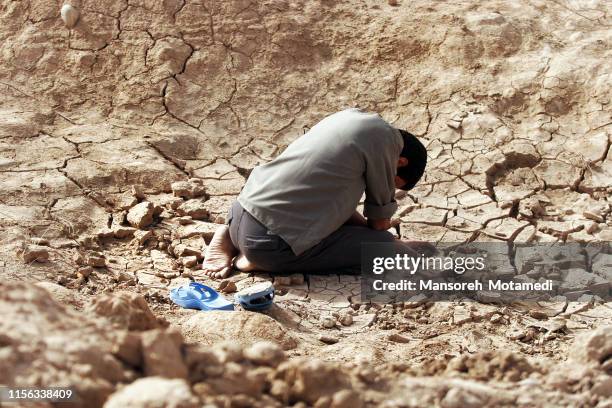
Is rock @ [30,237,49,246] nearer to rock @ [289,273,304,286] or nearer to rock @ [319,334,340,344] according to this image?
rock @ [289,273,304,286]

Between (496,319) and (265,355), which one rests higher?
(265,355)

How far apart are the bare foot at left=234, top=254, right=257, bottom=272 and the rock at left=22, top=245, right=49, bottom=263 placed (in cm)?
88

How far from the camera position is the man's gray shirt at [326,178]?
375 cm

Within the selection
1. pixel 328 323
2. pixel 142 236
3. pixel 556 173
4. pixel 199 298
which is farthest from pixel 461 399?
pixel 556 173

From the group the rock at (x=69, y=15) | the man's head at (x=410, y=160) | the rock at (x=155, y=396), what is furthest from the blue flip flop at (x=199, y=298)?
the rock at (x=69, y=15)

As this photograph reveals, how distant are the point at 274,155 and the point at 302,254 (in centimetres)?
121

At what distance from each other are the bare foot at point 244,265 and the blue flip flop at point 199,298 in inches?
15.3

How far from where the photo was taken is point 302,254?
3.85m

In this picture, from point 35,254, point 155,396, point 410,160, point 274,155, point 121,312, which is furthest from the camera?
point 274,155

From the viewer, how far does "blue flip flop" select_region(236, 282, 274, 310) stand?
11.3 feet

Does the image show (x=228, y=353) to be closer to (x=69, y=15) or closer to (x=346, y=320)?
(x=346, y=320)

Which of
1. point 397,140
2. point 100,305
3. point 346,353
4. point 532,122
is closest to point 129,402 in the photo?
point 100,305

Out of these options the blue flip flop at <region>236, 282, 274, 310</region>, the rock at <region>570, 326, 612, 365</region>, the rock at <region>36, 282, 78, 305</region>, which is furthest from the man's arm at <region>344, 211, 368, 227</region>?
the rock at <region>570, 326, 612, 365</region>

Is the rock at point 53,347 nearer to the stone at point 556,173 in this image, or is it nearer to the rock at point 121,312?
the rock at point 121,312
